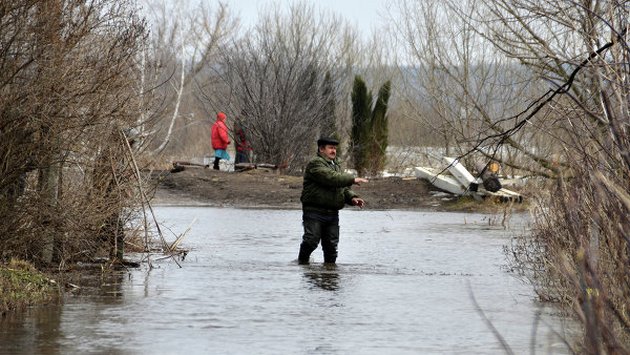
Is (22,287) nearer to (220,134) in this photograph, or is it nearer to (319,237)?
(319,237)

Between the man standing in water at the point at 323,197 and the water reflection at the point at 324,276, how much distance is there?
33 centimetres

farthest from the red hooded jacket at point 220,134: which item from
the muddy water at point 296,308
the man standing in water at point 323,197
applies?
the man standing in water at point 323,197

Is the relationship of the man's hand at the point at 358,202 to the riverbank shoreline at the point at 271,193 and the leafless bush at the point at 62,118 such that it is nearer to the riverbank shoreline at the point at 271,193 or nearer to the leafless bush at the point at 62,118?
the leafless bush at the point at 62,118

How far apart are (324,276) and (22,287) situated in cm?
448

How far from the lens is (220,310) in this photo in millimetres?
12445

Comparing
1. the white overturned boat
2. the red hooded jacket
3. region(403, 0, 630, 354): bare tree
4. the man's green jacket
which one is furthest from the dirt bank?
the man's green jacket

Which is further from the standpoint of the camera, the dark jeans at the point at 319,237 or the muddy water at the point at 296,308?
the dark jeans at the point at 319,237

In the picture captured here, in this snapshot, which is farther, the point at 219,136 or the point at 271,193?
the point at 219,136

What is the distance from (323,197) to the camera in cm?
1670

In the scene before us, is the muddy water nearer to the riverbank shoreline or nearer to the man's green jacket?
the man's green jacket

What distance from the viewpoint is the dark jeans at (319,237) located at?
663 inches

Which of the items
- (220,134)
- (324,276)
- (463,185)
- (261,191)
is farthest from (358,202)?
(220,134)

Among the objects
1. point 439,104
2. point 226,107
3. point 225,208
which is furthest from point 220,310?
point 226,107

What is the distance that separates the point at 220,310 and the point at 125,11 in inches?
146
